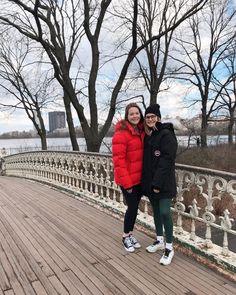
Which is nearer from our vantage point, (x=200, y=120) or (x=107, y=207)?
(x=107, y=207)

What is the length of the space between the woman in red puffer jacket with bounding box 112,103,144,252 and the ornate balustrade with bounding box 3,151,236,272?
665 mm

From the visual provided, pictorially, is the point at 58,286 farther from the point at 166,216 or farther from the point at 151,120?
the point at 151,120

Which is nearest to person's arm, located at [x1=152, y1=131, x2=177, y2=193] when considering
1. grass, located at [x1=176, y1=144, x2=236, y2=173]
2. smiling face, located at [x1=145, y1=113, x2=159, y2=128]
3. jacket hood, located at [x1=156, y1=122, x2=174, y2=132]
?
jacket hood, located at [x1=156, y1=122, x2=174, y2=132]

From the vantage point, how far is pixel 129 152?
4.29 m

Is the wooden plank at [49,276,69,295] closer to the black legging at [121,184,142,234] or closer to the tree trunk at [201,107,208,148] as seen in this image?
the black legging at [121,184,142,234]

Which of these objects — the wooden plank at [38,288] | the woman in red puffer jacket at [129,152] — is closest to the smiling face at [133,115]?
the woman in red puffer jacket at [129,152]

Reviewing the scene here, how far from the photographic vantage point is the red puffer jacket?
13.8ft

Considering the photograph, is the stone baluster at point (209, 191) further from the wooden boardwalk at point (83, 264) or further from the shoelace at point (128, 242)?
the shoelace at point (128, 242)

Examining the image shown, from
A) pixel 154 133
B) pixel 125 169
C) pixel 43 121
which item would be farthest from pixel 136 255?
pixel 43 121

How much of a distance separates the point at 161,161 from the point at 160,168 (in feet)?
0.26

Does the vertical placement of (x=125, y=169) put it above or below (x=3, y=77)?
below

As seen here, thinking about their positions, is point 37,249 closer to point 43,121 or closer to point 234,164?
point 234,164

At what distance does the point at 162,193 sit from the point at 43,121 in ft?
78.9

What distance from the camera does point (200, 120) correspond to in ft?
90.7
